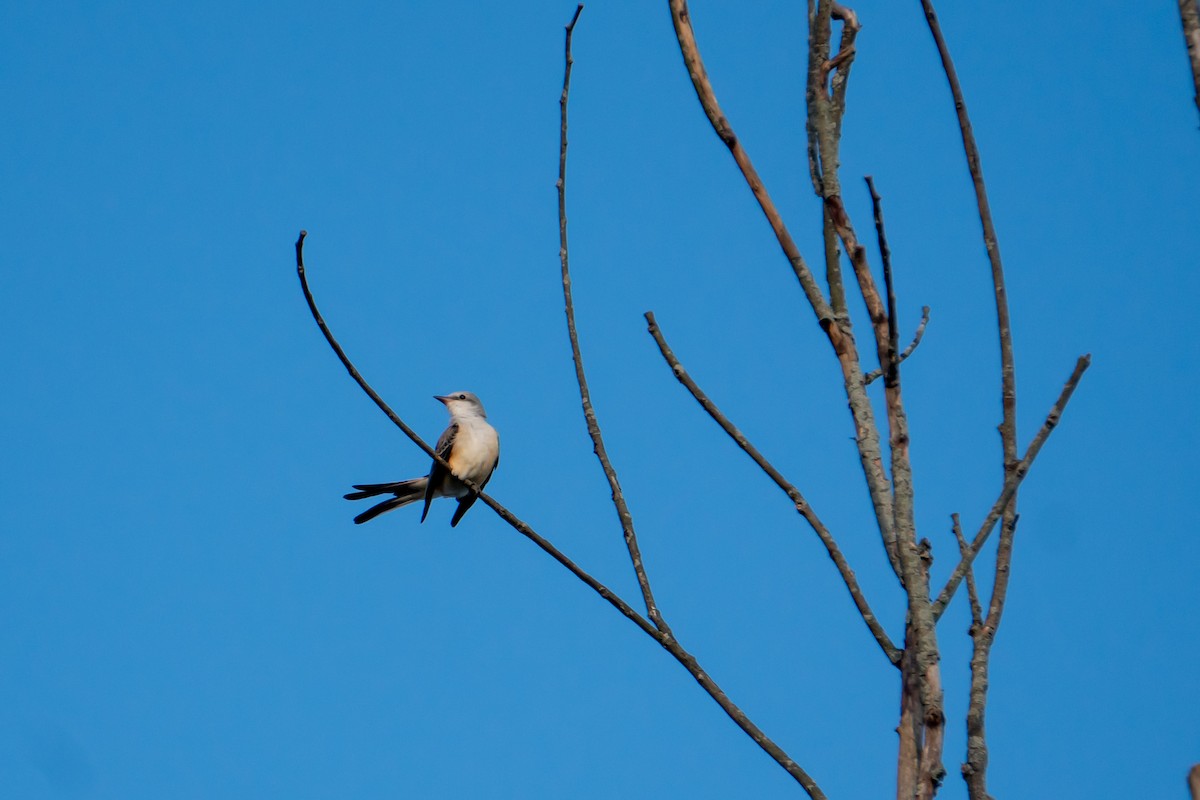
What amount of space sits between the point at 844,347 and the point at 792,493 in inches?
15.9

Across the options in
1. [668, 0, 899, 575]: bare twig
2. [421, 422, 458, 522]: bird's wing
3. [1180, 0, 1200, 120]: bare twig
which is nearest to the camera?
[1180, 0, 1200, 120]: bare twig

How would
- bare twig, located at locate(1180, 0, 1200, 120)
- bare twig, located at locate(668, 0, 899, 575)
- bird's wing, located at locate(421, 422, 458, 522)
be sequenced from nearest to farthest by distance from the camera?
1. bare twig, located at locate(1180, 0, 1200, 120)
2. bare twig, located at locate(668, 0, 899, 575)
3. bird's wing, located at locate(421, 422, 458, 522)

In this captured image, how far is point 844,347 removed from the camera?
2.69 metres

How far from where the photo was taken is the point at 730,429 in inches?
114

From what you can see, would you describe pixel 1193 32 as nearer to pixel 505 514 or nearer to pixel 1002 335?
pixel 1002 335

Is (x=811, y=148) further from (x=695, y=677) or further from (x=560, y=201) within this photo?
(x=695, y=677)

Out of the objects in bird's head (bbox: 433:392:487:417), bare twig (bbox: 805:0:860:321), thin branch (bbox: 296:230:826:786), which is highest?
bird's head (bbox: 433:392:487:417)

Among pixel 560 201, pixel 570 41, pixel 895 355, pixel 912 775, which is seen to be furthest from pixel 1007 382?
pixel 570 41

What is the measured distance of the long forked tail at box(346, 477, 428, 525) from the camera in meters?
10.1

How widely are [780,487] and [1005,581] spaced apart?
0.57 metres

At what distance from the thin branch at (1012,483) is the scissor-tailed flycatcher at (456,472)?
7466 mm

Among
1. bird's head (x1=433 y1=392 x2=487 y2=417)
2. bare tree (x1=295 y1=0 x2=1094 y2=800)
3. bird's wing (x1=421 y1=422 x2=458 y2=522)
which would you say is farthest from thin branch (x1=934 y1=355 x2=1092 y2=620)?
bird's head (x1=433 y1=392 x2=487 y2=417)

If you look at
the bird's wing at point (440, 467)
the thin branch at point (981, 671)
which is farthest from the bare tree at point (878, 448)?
the bird's wing at point (440, 467)

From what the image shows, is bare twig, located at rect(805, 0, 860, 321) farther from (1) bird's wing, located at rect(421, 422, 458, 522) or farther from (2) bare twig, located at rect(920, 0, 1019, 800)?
(1) bird's wing, located at rect(421, 422, 458, 522)
